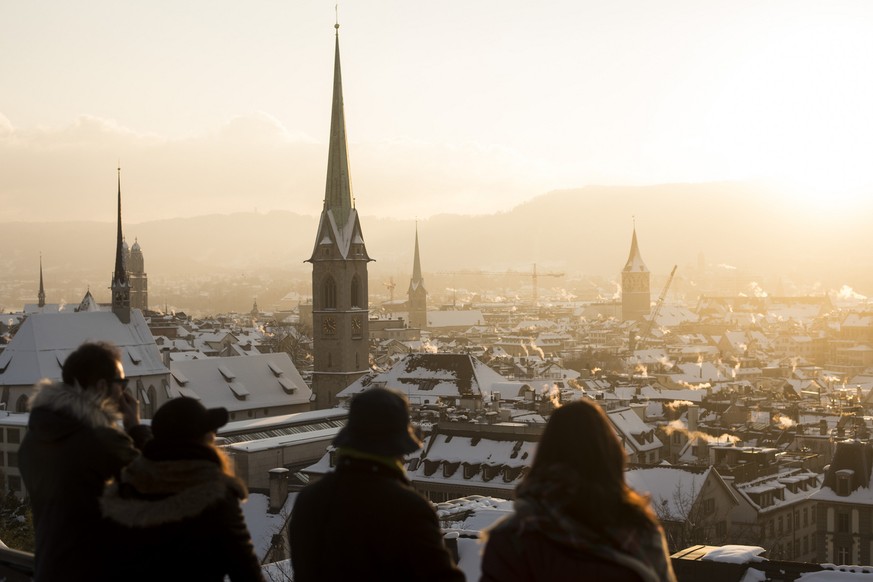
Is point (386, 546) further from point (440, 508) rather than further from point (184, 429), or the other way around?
point (440, 508)

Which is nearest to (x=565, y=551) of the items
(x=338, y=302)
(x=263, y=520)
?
(x=263, y=520)

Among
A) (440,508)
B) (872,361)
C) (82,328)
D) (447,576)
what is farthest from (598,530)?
(872,361)

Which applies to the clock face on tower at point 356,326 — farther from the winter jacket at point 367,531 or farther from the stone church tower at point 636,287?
the stone church tower at point 636,287

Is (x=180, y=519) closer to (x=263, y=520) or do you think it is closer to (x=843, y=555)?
(x=263, y=520)

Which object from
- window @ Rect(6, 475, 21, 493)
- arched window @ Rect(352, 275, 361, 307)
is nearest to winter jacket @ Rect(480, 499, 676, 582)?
window @ Rect(6, 475, 21, 493)

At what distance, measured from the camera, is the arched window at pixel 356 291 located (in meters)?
68.4

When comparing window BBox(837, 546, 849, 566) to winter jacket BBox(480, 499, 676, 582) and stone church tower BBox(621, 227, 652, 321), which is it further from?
stone church tower BBox(621, 227, 652, 321)

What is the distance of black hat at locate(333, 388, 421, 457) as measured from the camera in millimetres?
4898

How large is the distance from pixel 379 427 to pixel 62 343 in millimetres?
57818

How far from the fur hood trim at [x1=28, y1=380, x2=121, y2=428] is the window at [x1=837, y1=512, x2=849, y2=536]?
32268 mm

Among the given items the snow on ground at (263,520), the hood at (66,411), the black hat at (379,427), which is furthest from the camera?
the snow on ground at (263,520)

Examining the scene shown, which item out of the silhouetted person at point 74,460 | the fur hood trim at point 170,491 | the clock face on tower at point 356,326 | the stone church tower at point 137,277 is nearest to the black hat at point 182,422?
the fur hood trim at point 170,491

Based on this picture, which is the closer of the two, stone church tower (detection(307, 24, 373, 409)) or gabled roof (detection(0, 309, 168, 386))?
gabled roof (detection(0, 309, 168, 386))

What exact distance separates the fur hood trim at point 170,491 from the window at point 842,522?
1274 inches
